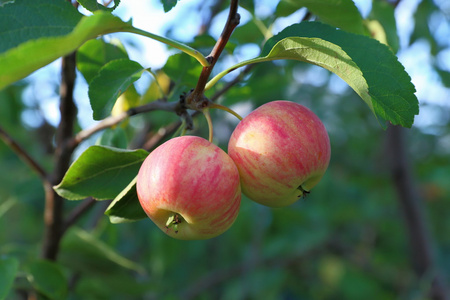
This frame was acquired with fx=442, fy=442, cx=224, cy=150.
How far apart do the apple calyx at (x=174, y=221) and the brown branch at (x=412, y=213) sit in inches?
65.2

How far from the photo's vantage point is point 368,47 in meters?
0.72

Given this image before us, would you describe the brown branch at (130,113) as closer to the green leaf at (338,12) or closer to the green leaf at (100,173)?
the green leaf at (100,173)

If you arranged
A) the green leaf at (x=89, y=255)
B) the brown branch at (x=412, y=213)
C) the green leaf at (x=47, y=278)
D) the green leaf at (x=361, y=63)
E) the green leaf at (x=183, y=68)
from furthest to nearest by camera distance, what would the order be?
1. the brown branch at (x=412, y=213)
2. the green leaf at (x=89, y=255)
3. the green leaf at (x=47, y=278)
4. the green leaf at (x=183, y=68)
5. the green leaf at (x=361, y=63)

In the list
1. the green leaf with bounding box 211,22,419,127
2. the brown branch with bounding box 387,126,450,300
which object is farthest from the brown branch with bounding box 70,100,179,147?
the brown branch with bounding box 387,126,450,300

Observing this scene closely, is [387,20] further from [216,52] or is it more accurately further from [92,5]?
[92,5]

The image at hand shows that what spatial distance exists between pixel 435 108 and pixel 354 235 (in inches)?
43.0

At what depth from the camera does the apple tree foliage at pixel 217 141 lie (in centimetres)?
66

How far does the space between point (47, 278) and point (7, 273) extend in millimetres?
203

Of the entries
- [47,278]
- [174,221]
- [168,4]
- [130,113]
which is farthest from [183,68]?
[47,278]

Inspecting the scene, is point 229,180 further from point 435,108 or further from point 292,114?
point 435,108

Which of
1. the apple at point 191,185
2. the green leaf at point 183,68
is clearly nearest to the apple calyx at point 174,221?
the apple at point 191,185

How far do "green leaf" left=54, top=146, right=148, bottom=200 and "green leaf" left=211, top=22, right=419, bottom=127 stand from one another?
7.7 inches

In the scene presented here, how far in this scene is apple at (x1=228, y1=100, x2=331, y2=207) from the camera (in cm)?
69

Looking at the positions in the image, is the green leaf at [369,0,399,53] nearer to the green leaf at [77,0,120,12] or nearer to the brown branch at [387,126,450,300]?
the green leaf at [77,0,120,12]
